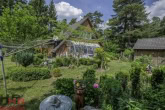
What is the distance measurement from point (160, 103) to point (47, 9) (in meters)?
30.8

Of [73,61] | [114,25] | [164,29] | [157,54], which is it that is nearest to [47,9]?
[114,25]

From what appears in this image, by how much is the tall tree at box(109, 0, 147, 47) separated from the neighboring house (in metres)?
5.92

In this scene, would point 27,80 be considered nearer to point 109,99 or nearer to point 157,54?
point 109,99

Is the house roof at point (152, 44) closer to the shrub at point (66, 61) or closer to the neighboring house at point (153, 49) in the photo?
the neighboring house at point (153, 49)

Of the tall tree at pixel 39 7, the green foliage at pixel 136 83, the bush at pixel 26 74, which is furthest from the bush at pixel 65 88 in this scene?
the tall tree at pixel 39 7

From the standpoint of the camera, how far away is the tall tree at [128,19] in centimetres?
2034

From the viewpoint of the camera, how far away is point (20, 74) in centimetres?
635

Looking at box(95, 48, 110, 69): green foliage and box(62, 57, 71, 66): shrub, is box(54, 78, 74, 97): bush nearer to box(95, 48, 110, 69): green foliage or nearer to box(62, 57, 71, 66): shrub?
box(95, 48, 110, 69): green foliage

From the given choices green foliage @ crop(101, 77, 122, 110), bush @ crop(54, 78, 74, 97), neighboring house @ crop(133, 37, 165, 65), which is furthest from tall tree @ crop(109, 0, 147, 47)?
bush @ crop(54, 78, 74, 97)

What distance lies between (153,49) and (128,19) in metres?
10.6

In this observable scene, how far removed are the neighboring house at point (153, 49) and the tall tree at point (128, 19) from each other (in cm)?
592

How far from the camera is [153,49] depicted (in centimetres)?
1395

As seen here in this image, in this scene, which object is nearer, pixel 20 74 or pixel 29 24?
pixel 20 74

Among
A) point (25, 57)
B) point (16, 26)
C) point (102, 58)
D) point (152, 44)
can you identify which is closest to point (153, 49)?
point (152, 44)
